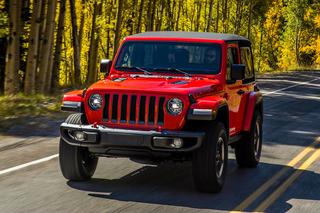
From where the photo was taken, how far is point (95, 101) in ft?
25.1

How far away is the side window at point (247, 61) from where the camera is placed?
978 centimetres

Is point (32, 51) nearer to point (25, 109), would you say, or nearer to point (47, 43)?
point (47, 43)

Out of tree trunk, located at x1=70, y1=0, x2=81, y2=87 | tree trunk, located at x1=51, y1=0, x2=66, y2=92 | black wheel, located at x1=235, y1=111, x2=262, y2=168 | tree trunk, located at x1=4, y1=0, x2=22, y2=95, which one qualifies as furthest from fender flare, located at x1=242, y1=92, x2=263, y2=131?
tree trunk, located at x1=70, y1=0, x2=81, y2=87

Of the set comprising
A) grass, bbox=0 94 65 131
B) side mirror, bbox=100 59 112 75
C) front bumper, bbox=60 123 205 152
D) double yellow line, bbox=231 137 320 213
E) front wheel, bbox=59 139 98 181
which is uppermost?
side mirror, bbox=100 59 112 75

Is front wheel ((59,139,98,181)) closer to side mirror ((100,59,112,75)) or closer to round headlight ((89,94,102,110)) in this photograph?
round headlight ((89,94,102,110))

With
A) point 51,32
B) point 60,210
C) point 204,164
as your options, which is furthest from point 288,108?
point 60,210

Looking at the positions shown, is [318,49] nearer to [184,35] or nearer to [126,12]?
[126,12]

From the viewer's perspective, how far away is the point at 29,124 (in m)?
13.5

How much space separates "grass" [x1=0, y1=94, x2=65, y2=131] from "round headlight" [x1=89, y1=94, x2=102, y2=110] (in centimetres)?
559

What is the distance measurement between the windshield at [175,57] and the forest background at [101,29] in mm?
11051

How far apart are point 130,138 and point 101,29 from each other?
31.9 meters

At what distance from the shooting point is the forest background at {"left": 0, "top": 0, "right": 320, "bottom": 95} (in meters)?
20.1

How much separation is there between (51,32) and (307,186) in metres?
13.7

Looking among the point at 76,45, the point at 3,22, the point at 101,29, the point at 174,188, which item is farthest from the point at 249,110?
the point at 101,29
